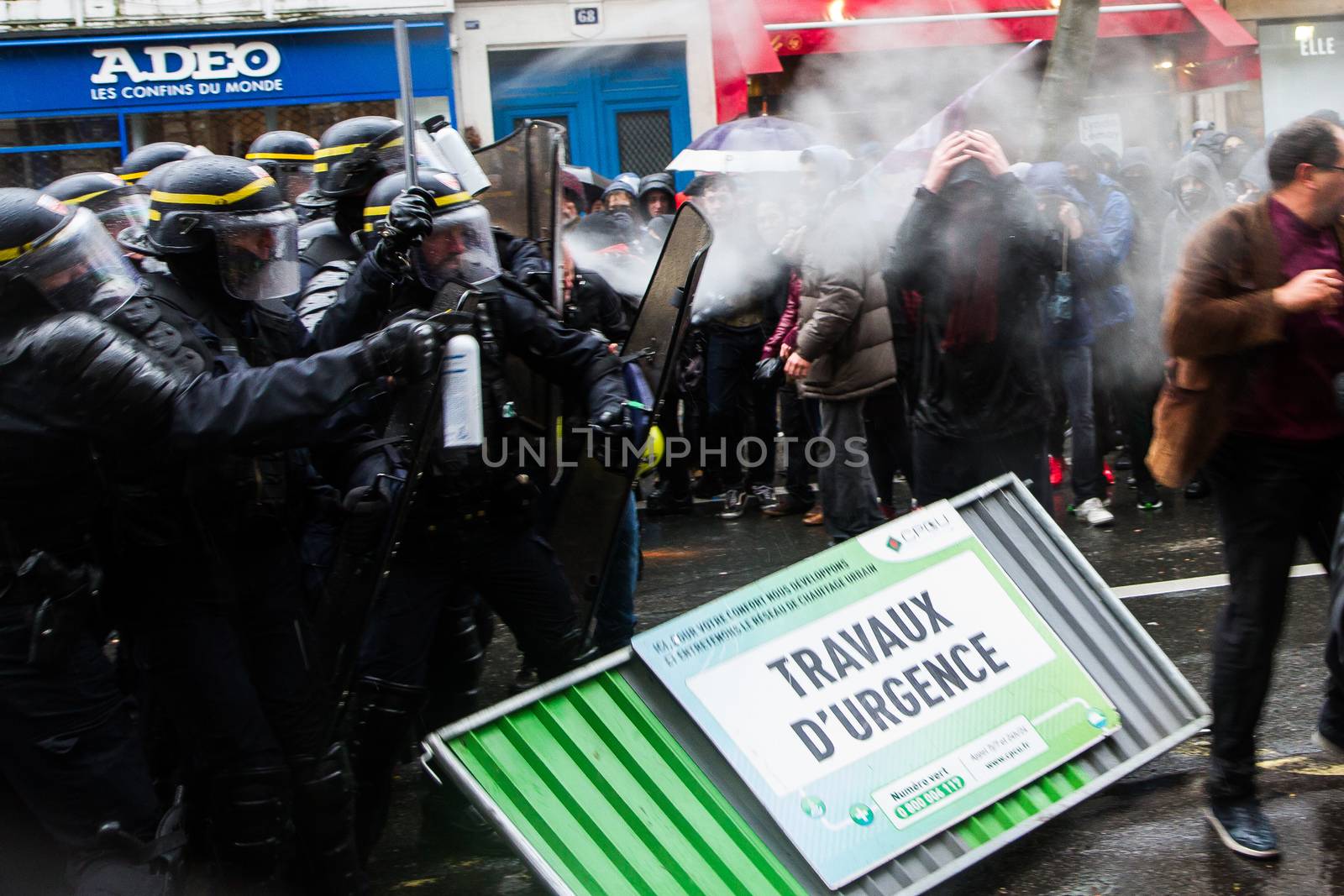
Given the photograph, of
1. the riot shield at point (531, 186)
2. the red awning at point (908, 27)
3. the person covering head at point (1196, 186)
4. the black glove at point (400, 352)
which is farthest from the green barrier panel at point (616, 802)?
the person covering head at point (1196, 186)

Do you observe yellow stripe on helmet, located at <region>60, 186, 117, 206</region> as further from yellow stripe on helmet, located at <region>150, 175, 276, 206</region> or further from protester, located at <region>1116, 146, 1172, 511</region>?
protester, located at <region>1116, 146, 1172, 511</region>

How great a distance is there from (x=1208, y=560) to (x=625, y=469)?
134 inches

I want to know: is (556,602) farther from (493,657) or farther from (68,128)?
(68,128)

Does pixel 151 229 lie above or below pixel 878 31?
below

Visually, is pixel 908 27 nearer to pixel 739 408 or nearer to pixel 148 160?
pixel 739 408

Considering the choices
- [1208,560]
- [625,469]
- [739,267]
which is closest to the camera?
[625,469]

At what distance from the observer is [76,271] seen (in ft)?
9.13

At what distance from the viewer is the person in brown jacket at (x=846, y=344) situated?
6062 millimetres

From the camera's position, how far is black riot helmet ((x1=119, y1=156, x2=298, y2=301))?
3.26 m

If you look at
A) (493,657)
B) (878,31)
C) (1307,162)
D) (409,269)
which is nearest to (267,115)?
(878,31)

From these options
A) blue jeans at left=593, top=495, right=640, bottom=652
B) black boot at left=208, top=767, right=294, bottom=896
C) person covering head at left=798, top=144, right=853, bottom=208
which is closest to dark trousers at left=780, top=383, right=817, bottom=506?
person covering head at left=798, top=144, right=853, bottom=208

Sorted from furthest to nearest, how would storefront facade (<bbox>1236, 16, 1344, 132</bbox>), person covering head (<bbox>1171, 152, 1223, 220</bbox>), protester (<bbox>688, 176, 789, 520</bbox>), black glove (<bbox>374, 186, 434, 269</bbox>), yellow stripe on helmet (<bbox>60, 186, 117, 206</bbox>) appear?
storefront facade (<bbox>1236, 16, 1344, 132</bbox>) → person covering head (<bbox>1171, 152, 1223, 220</bbox>) → protester (<bbox>688, 176, 789, 520</bbox>) → yellow stripe on helmet (<bbox>60, 186, 117, 206</bbox>) → black glove (<bbox>374, 186, 434, 269</bbox>)

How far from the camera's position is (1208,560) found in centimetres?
601

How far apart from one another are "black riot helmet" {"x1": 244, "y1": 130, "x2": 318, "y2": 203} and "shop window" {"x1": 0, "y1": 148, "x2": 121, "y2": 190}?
8876mm
